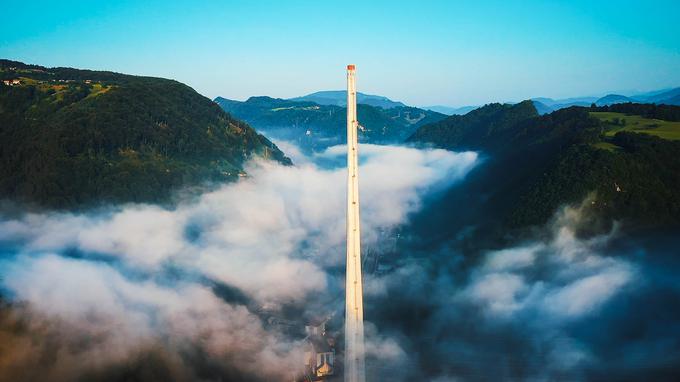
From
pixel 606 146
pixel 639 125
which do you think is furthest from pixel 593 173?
pixel 639 125

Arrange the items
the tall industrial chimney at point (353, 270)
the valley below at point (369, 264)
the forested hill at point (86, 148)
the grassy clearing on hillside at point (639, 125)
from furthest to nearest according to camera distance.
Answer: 1. the forested hill at point (86, 148)
2. the grassy clearing on hillside at point (639, 125)
3. the valley below at point (369, 264)
4. the tall industrial chimney at point (353, 270)

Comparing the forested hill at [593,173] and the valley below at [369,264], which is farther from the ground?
the forested hill at [593,173]

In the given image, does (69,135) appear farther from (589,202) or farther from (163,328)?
(589,202)

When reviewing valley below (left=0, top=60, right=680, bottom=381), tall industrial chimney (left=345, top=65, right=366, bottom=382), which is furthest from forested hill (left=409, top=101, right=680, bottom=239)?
tall industrial chimney (left=345, top=65, right=366, bottom=382)

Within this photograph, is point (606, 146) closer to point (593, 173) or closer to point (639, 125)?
point (593, 173)

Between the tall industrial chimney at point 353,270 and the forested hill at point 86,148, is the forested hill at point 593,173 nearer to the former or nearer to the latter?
the tall industrial chimney at point 353,270

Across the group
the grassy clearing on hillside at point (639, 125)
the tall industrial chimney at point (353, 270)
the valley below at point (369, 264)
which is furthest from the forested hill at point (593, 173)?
the tall industrial chimney at point (353, 270)

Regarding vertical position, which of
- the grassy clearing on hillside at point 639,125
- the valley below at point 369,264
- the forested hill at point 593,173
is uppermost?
the grassy clearing on hillside at point 639,125
